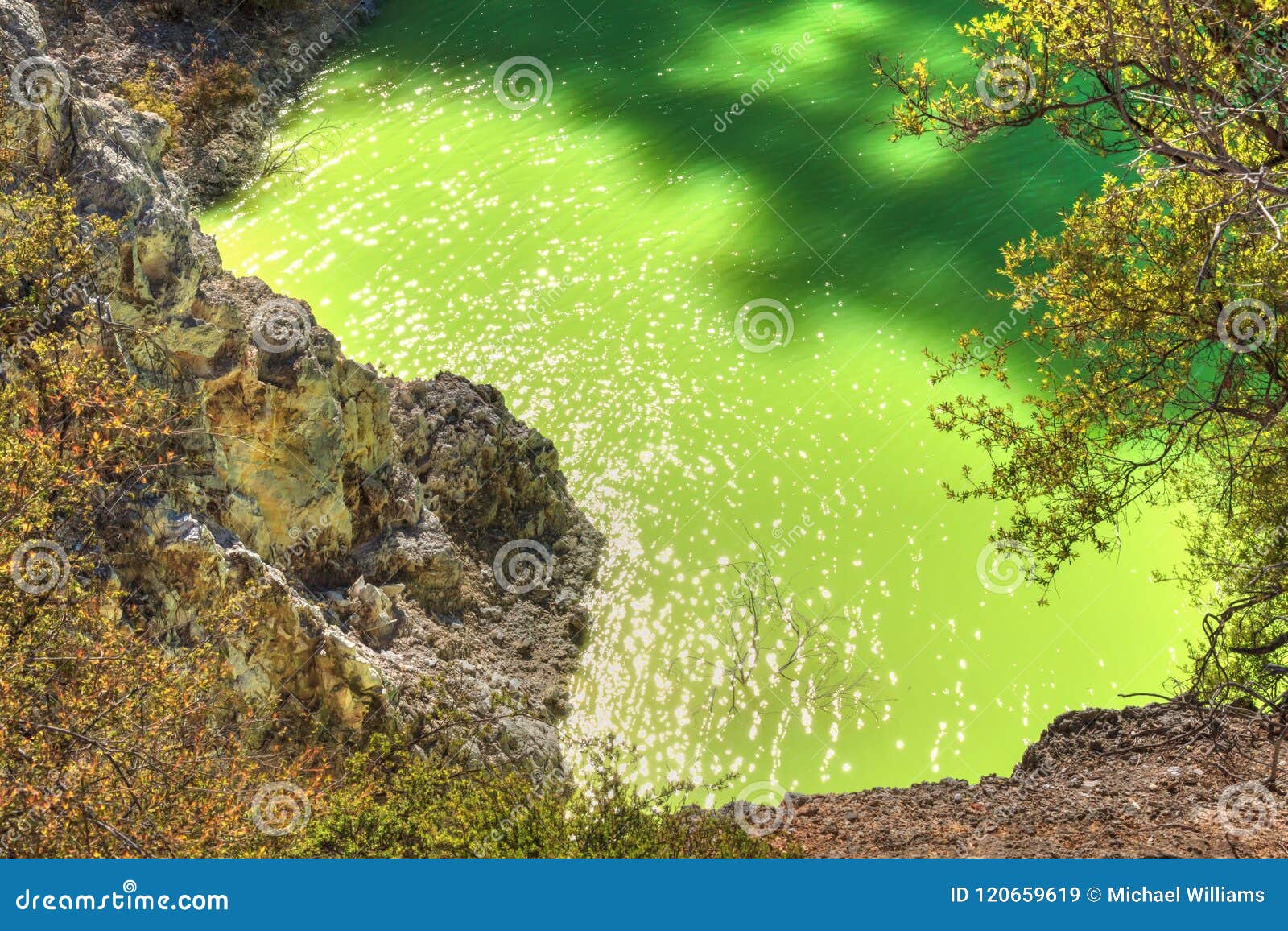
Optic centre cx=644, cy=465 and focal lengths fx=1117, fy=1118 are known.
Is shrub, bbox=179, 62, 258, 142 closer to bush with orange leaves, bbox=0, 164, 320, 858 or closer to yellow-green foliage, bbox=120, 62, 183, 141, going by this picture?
yellow-green foliage, bbox=120, 62, 183, 141

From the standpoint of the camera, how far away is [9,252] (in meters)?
6.55

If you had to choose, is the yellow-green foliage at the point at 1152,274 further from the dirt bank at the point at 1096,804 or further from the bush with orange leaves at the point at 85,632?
the bush with orange leaves at the point at 85,632

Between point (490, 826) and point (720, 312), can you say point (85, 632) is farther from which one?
point (720, 312)

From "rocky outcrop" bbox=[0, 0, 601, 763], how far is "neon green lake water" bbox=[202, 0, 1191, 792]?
28.6 inches

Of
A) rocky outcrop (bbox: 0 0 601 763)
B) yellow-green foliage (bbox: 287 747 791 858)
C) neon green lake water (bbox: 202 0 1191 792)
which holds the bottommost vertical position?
yellow-green foliage (bbox: 287 747 791 858)

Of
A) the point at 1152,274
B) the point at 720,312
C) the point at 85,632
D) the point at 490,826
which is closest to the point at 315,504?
the point at 85,632

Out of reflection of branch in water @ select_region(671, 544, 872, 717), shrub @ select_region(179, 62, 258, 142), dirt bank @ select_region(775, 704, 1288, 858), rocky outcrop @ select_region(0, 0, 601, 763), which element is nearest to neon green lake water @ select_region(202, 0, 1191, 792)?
reflection of branch in water @ select_region(671, 544, 872, 717)

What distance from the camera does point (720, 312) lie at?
12805mm

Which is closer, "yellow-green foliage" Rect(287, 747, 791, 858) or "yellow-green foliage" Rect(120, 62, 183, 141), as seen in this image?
"yellow-green foliage" Rect(287, 747, 791, 858)

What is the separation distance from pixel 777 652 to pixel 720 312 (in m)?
4.74

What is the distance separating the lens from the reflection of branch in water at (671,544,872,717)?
921 cm

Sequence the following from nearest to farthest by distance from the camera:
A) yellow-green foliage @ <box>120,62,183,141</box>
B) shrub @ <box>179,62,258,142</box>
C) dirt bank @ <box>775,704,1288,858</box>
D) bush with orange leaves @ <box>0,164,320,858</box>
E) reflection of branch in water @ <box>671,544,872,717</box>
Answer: bush with orange leaves @ <box>0,164,320,858</box>
dirt bank @ <box>775,704,1288,858</box>
reflection of branch in water @ <box>671,544,872,717</box>
yellow-green foliage @ <box>120,62,183,141</box>
shrub @ <box>179,62,258,142</box>

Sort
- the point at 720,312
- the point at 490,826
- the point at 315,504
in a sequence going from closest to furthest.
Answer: the point at 490,826, the point at 315,504, the point at 720,312

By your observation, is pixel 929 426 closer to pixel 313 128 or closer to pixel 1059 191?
pixel 1059 191
